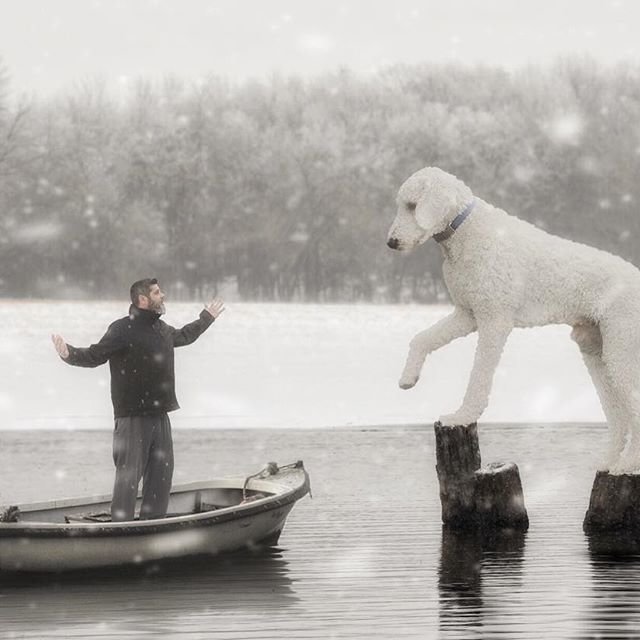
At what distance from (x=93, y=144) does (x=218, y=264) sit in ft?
24.1

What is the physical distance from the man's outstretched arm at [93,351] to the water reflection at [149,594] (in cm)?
131

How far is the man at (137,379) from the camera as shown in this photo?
877 cm

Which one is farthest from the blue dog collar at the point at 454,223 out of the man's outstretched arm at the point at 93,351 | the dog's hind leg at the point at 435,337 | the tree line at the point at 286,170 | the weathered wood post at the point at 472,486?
the tree line at the point at 286,170

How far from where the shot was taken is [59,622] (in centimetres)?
757

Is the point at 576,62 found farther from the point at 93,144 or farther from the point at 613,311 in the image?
the point at 613,311

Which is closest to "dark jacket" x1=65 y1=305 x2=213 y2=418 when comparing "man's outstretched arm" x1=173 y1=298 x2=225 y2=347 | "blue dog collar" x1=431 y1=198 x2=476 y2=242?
"man's outstretched arm" x1=173 y1=298 x2=225 y2=347

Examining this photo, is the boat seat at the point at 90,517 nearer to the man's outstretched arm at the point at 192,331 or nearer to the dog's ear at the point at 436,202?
the man's outstretched arm at the point at 192,331

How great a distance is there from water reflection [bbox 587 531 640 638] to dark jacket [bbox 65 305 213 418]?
280cm

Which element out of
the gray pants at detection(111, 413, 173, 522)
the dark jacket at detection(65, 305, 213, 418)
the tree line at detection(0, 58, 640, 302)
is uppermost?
the tree line at detection(0, 58, 640, 302)

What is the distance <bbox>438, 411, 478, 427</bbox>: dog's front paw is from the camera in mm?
9461

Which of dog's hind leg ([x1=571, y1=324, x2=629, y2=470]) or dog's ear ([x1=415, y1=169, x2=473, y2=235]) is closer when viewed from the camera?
dog's ear ([x1=415, y1=169, x2=473, y2=235])

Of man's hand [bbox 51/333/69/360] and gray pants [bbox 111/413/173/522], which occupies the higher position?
man's hand [bbox 51/333/69/360]

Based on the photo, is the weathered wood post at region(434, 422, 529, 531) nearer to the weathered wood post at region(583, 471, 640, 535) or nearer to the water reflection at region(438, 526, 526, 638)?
the water reflection at region(438, 526, 526, 638)

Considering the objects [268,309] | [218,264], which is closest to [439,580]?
[268,309]
